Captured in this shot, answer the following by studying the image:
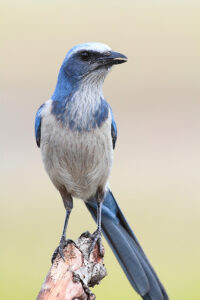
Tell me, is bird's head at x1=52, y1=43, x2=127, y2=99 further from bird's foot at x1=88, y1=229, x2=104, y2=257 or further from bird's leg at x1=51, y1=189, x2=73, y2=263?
bird's foot at x1=88, y1=229, x2=104, y2=257

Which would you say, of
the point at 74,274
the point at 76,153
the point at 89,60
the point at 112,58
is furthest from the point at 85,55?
the point at 74,274

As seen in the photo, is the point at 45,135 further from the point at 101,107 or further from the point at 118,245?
the point at 118,245

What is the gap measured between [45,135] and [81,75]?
0.57 meters

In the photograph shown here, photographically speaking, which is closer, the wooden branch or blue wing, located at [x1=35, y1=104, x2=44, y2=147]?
the wooden branch

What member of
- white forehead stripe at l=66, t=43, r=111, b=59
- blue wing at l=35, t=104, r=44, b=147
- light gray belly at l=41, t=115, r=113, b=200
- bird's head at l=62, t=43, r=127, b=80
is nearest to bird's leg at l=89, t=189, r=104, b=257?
light gray belly at l=41, t=115, r=113, b=200

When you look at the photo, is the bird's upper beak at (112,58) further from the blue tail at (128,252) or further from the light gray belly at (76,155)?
the blue tail at (128,252)

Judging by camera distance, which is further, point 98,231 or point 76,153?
point 98,231

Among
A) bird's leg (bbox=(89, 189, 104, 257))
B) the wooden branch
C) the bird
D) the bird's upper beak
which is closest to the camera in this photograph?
the wooden branch

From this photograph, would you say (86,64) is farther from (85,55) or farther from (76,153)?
(76,153)

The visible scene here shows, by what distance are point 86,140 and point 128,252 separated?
1071mm

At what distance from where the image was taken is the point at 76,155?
4539mm

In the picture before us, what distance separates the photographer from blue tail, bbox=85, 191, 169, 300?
4.71m

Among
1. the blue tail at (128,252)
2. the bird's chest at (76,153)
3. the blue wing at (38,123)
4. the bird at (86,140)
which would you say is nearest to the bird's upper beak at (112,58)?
the bird at (86,140)

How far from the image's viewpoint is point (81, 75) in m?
4.45
